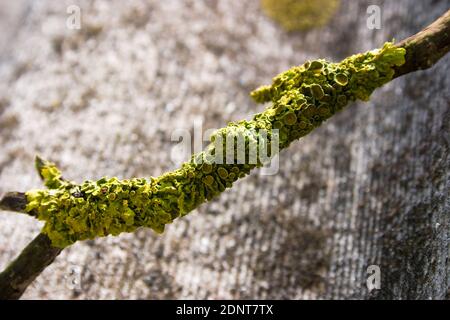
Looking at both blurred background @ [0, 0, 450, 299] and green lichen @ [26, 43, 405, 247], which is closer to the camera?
green lichen @ [26, 43, 405, 247]

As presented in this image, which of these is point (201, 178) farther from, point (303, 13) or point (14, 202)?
point (303, 13)

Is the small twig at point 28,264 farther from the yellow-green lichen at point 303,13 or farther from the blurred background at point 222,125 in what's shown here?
the yellow-green lichen at point 303,13

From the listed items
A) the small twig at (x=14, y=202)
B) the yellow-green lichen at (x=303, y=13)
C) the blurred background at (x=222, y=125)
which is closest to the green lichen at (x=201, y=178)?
the small twig at (x=14, y=202)

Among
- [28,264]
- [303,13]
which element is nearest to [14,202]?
[28,264]

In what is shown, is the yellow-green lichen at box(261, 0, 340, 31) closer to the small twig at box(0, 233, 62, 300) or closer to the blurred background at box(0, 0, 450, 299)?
the blurred background at box(0, 0, 450, 299)

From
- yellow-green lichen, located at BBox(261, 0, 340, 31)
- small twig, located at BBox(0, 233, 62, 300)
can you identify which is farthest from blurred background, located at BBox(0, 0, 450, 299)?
small twig, located at BBox(0, 233, 62, 300)

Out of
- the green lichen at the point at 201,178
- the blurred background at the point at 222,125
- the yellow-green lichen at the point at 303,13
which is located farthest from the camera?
the yellow-green lichen at the point at 303,13
